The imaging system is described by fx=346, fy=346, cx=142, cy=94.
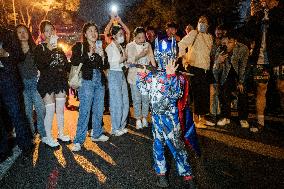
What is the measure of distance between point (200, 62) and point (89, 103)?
2.68 metres

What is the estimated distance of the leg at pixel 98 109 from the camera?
20.8 ft

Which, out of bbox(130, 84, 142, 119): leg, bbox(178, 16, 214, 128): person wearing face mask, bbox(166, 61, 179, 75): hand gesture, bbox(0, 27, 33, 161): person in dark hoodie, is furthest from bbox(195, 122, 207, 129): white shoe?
bbox(166, 61, 179, 75): hand gesture

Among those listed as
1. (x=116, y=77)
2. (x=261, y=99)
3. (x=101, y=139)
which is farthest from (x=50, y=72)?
(x=261, y=99)

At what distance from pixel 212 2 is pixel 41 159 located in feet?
70.7

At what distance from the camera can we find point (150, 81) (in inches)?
162

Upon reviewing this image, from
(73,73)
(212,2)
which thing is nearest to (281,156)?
(73,73)

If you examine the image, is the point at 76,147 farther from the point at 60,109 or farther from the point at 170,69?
the point at 170,69

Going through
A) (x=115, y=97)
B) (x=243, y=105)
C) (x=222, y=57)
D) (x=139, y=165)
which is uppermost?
(x=222, y=57)

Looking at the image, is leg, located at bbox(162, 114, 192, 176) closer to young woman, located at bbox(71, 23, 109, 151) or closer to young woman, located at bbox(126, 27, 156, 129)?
young woman, located at bbox(71, 23, 109, 151)

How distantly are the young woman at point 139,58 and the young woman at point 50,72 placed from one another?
1585 millimetres

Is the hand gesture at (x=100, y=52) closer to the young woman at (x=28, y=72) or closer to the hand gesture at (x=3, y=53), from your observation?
the young woman at (x=28, y=72)

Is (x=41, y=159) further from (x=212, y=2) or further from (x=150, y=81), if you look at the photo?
(x=212, y=2)

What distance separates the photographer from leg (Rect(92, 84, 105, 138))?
6348mm

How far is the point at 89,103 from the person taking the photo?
6.14 metres
